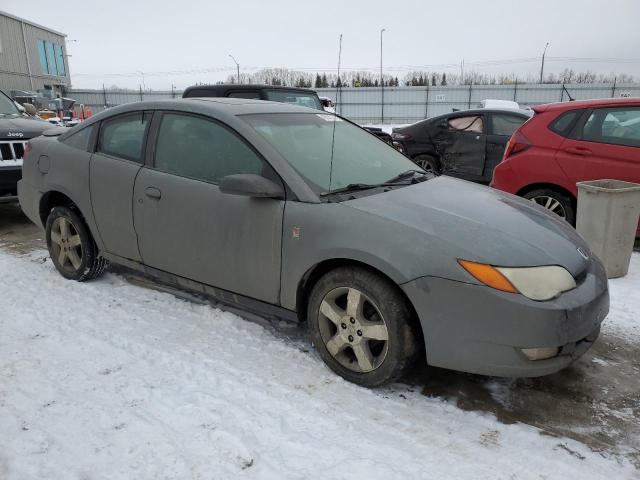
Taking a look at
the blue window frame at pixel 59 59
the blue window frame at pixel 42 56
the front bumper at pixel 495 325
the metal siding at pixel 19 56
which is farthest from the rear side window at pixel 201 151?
the blue window frame at pixel 59 59

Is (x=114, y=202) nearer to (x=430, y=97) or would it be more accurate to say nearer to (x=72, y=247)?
(x=72, y=247)

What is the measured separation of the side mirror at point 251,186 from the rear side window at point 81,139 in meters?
1.90

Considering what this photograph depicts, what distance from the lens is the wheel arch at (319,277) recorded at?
8.77ft

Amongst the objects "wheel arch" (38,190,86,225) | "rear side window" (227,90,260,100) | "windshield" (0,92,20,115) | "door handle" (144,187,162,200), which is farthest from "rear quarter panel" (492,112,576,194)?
"windshield" (0,92,20,115)

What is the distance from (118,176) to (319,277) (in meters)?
1.90

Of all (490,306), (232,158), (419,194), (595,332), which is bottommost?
(595,332)

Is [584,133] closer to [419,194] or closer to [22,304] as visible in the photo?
[419,194]

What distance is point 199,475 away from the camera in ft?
7.05

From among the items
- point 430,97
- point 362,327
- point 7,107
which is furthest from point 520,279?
point 430,97

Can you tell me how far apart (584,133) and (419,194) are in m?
3.32

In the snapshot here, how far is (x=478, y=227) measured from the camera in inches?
106

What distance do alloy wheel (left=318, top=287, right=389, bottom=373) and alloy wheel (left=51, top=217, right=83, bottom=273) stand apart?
2553mm

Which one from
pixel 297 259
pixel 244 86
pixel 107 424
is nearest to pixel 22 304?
pixel 107 424

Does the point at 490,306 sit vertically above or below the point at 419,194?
below
